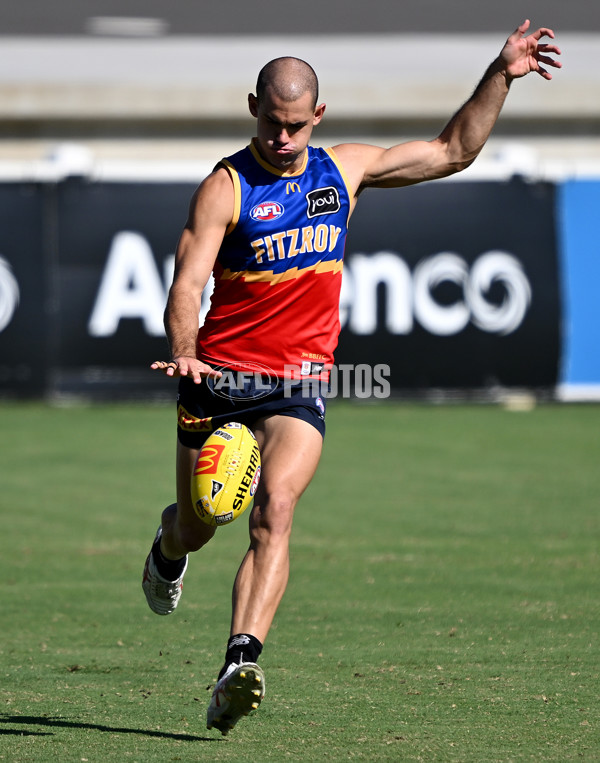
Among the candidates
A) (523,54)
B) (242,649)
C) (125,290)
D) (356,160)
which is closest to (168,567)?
(242,649)

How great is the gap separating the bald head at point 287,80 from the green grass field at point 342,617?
8.21ft

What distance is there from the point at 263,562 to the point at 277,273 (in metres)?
1.27

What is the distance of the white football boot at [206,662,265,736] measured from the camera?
477 centimetres

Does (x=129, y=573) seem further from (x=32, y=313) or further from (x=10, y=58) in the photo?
(x=10, y=58)

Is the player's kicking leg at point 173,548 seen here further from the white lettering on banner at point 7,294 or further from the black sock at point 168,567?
the white lettering on banner at point 7,294

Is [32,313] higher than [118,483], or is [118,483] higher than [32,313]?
[32,313]

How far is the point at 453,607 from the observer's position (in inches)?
289

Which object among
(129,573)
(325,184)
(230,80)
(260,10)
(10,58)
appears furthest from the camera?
(260,10)

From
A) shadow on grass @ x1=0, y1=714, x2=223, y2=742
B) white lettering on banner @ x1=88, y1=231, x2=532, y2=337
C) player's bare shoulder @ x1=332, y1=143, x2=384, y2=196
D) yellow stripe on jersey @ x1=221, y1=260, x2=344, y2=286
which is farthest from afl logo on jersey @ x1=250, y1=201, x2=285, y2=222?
white lettering on banner @ x1=88, y1=231, x2=532, y2=337

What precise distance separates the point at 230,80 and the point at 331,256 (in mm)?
21106

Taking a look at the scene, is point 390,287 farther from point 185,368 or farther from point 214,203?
point 185,368

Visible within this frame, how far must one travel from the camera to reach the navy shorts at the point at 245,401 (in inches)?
224

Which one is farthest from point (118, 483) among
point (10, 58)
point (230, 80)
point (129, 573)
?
point (10, 58)

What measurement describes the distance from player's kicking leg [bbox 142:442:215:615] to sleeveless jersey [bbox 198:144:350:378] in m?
0.68
